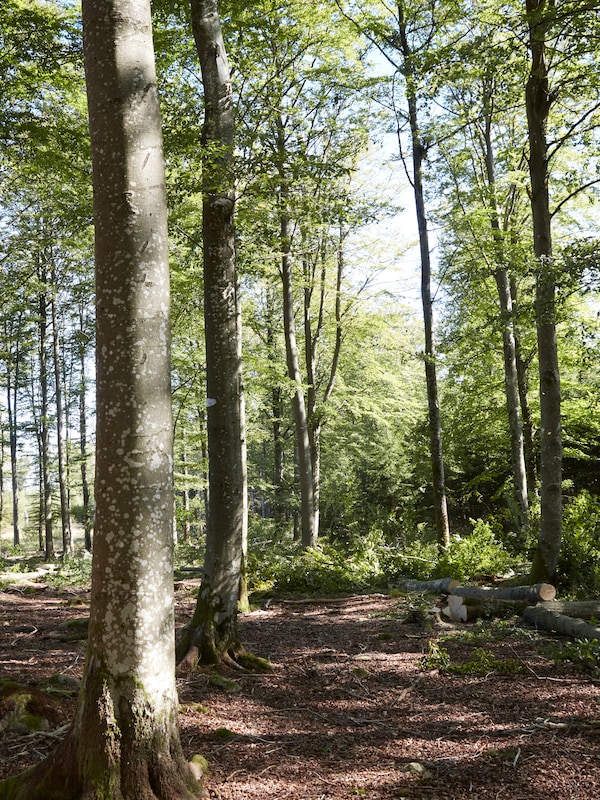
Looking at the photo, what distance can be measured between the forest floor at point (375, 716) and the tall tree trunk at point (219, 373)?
23.1 inches

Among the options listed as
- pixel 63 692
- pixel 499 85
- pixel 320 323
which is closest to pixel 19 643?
pixel 63 692

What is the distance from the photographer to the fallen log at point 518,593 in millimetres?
8219

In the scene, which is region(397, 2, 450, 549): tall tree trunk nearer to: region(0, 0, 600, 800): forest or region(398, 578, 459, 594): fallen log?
region(0, 0, 600, 800): forest

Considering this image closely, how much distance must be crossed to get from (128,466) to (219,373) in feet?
10.9

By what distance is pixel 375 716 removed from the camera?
4.67 m

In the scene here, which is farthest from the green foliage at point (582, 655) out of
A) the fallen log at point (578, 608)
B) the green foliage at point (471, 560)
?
the green foliage at point (471, 560)

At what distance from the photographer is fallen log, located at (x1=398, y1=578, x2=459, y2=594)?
31.8 ft

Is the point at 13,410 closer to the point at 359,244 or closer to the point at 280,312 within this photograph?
the point at 280,312

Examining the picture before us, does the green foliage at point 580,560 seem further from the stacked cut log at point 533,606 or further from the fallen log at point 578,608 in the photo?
the fallen log at point 578,608

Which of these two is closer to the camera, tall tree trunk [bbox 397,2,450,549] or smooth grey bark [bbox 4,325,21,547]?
tall tree trunk [bbox 397,2,450,549]

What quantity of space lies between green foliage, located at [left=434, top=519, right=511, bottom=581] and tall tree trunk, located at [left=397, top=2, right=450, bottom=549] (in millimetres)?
525

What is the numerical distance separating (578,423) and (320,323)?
805cm

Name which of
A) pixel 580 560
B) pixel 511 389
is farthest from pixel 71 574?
pixel 580 560

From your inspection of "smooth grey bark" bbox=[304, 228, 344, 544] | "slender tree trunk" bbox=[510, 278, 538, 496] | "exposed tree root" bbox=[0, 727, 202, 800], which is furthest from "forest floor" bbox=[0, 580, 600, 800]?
"smooth grey bark" bbox=[304, 228, 344, 544]
